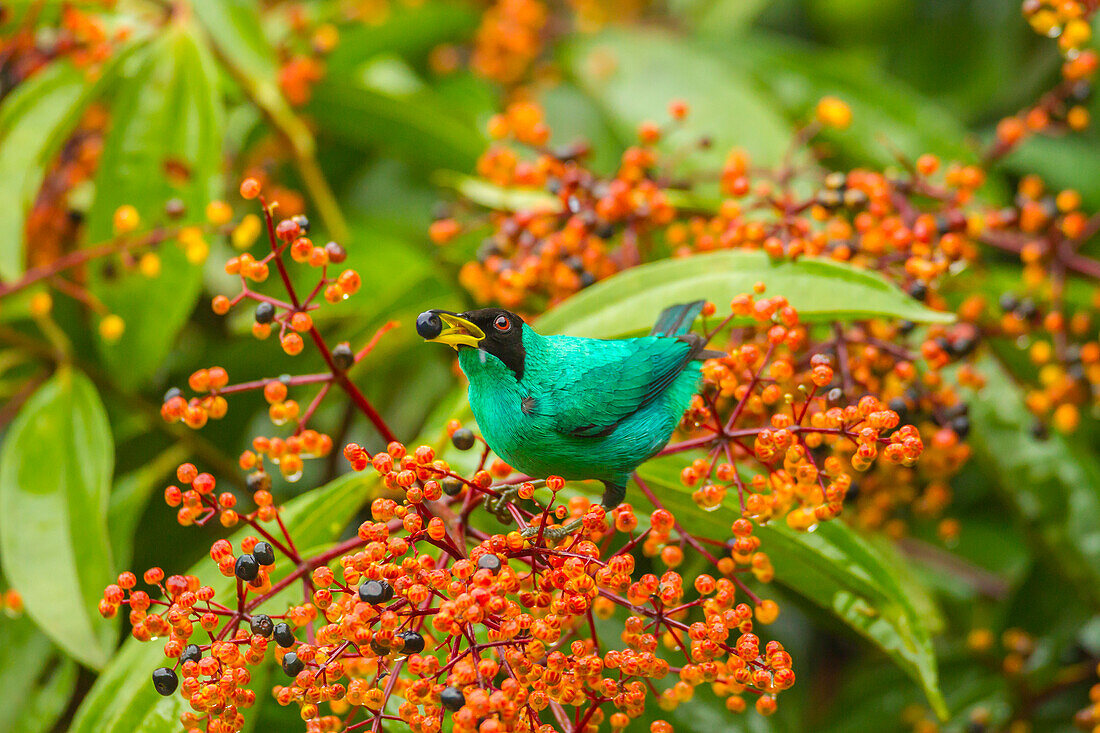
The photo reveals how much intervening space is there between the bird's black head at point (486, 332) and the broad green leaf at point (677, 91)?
0.89m

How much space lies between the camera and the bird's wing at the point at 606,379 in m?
0.78

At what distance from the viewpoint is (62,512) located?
1213 millimetres

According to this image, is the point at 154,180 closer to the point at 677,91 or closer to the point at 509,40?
the point at 509,40

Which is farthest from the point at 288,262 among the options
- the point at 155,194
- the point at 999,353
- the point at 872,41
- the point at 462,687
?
the point at 872,41

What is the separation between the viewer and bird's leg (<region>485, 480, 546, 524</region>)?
2.67 feet

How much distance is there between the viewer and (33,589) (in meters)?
1.11

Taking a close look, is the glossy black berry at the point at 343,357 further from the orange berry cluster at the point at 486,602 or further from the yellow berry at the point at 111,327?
the yellow berry at the point at 111,327

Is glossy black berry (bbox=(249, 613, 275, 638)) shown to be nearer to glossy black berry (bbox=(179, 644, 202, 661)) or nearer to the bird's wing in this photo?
glossy black berry (bbox=(179, 644, 202, 661))

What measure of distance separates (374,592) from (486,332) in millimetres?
229

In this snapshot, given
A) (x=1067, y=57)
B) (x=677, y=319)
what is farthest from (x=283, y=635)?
(x=1067, y=57)

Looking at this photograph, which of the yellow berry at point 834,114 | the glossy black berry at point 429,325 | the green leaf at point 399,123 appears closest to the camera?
the glossy black berry at point 429,325

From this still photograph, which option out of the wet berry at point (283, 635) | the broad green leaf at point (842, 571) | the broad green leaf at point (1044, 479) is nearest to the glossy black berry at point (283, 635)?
the wet berry at point (283, 635)

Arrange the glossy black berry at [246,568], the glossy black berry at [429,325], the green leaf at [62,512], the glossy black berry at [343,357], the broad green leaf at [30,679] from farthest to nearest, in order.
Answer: the broad green leaf at [30,679], the green leaf at [62,512], the glossy black berry at [343,357], the glossy black berry at [246,568], the glossy black berry at [429,325]

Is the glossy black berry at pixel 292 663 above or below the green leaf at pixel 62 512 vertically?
above
